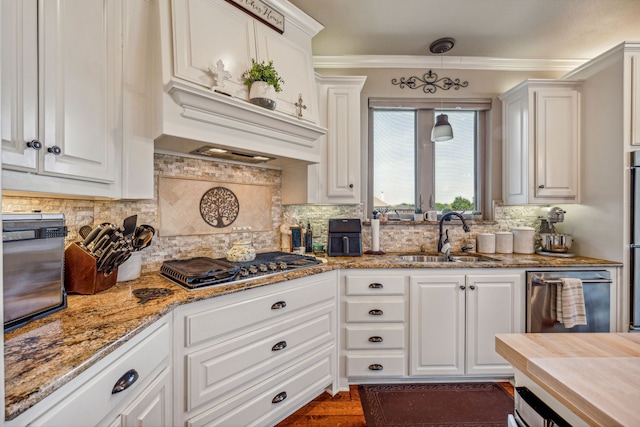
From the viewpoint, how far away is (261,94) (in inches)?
66.9

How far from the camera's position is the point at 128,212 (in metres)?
1.70

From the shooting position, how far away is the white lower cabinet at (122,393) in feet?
2.26

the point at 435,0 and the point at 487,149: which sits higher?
the point at 435,0

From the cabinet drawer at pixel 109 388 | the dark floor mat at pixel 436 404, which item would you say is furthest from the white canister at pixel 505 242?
the cabinet drawer at pixel 109 388

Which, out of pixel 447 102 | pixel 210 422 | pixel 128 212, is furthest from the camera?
pixel 447 102

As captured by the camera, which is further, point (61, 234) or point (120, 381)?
point (61, 234)

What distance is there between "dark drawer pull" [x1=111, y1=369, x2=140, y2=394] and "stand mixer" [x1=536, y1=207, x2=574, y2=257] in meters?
3.04

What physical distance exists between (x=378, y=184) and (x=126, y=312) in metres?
2.40

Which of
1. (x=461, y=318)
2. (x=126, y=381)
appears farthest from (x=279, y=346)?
(x=461, y=318)

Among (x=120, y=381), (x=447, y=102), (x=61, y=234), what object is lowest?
(x=120, y=381)

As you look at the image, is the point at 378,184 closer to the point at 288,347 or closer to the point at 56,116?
the point at 288,347

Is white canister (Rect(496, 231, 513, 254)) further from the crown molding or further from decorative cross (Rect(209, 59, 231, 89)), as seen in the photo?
decorative cross (Rect(209, 59, 231, 89))

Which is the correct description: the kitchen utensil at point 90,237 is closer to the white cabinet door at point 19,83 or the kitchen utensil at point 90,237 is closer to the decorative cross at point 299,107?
the white cabinet door at point 19,83

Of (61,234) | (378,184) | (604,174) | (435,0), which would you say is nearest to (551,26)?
(435,0)
